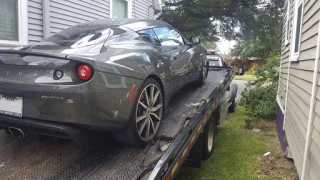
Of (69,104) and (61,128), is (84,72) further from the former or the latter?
(61,128)

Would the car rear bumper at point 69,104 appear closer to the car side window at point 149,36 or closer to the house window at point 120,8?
the car side window at point 149,36

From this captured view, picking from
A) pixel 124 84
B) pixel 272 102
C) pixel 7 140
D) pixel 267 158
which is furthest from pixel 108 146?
pixel 272 102

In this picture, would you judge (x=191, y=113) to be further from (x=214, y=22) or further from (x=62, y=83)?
(x=214, y=22)

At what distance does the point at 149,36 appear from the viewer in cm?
342

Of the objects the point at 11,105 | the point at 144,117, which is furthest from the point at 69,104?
the point at 144,117

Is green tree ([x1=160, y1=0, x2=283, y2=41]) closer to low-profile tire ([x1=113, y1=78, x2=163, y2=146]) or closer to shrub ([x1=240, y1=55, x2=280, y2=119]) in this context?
shrub ([x1=240, y1=55, x2=280, y2=119])

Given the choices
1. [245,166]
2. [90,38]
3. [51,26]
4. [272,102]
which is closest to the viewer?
[90,38]

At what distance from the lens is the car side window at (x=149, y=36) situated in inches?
129

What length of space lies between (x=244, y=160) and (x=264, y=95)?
422 centimetres

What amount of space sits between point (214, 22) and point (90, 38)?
1624 cm

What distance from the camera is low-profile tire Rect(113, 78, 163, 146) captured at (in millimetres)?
2592

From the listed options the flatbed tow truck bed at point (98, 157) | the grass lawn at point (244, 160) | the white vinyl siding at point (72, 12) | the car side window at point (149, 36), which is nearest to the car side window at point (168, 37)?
the car side window at point (149, 36)

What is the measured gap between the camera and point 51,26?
6195mm

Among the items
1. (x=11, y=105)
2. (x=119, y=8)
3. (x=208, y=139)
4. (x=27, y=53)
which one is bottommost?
(x=208, y=139)
